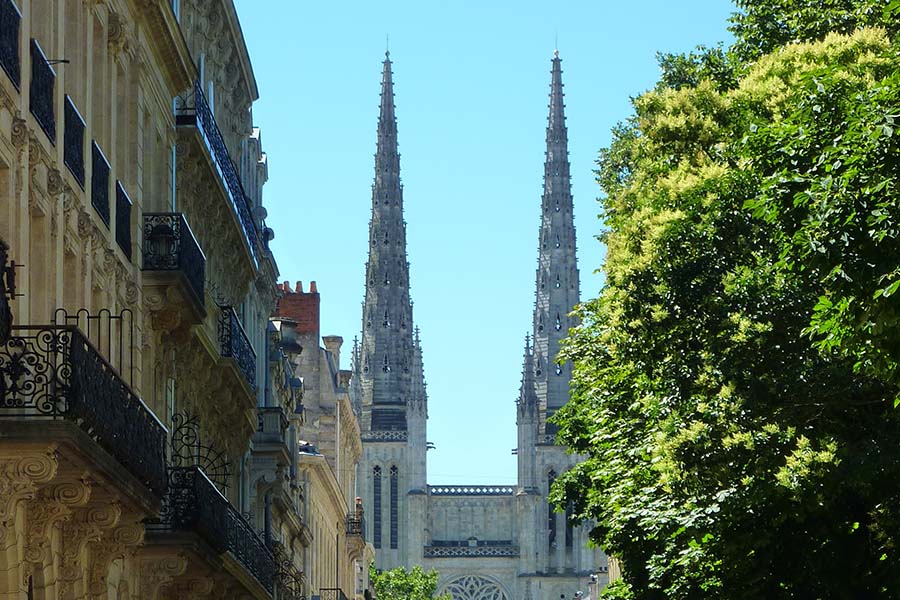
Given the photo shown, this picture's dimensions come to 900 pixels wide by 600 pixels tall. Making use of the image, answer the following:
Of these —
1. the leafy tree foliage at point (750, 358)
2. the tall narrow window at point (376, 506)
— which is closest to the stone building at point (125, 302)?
the leafy tree foliage at point (750, 358)

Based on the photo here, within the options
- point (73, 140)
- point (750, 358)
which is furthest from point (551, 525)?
point (73, 140)

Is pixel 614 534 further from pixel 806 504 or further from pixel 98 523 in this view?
pixel 98 523

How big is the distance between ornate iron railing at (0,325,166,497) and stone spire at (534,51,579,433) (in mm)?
153411

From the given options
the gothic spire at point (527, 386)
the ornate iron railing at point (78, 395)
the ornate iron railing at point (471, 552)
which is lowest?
the ornate iron railing at point (78, 395)

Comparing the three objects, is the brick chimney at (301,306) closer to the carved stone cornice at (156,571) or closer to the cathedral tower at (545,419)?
the carved stone cornice at (156,571)

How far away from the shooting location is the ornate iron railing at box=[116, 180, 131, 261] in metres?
26.3

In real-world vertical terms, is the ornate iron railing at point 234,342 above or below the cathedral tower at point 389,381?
below

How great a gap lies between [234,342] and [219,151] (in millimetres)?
2989

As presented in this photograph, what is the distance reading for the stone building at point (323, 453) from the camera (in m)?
63.5

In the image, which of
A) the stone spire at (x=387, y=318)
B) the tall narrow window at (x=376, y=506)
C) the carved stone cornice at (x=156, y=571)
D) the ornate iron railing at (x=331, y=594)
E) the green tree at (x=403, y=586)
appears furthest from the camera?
the stone spire at (x=387, y=318)

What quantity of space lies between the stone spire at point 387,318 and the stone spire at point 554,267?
977 centimetres

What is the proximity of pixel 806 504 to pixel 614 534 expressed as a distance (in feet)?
25.6

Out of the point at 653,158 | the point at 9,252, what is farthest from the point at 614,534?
the point at 9,252

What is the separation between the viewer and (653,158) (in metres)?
36.9
